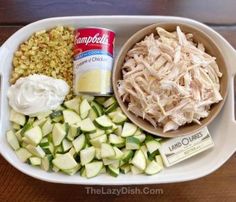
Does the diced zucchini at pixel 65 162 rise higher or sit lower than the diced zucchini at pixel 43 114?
lower

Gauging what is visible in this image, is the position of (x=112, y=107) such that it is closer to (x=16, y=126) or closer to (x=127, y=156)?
(x=127, y=156)

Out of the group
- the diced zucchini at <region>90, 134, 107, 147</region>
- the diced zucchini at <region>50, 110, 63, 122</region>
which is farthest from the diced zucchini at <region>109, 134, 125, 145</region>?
the diced zucchini at <region>50, 110, 63, 122</region>

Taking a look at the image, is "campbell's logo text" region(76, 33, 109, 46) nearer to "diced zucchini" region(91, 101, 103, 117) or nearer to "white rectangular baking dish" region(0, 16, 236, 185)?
"white rectangular baking dish" region(0, 16, 236, 185)

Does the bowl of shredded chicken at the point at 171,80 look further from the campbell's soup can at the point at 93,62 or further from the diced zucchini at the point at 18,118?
the diced zucchini at the point at 18,118

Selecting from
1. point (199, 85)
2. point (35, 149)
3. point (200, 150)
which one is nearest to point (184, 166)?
point (200, 150)

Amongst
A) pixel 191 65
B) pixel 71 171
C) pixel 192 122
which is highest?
pixel 191 65

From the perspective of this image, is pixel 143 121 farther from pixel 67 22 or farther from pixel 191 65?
pixel 67 22

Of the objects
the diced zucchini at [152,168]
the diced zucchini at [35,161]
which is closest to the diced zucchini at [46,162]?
the diced zucchini at [35,161]
